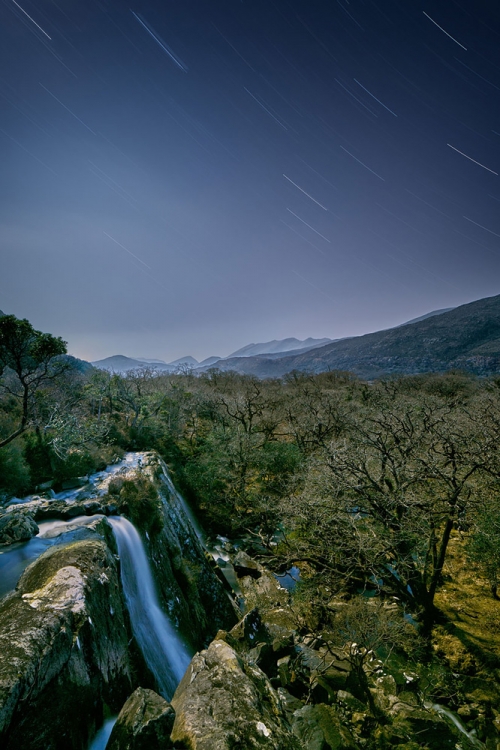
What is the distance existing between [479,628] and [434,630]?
189 cm

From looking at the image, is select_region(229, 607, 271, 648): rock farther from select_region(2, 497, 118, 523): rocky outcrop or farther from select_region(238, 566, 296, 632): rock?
select_region(2, 497, 118, 523): rocky outcrop

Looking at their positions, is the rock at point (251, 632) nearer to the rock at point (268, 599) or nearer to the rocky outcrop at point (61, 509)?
the rock at point (268, 599)

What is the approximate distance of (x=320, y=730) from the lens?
7.65 meters

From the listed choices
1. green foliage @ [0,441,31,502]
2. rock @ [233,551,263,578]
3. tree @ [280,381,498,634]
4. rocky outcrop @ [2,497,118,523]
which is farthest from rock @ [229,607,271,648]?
green foliage @ [0,441,31,502]

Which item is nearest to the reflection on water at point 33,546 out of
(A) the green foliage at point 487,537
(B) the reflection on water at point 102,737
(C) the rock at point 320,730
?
(B) the reflection on water at point 102,737

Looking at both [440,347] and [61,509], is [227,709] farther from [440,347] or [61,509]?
[440,347]

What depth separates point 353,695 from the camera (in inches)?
376

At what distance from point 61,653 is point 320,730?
688cm

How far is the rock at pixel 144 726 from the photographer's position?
4934 mm

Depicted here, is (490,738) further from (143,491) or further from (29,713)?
(143,491)

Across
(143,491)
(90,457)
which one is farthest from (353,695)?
(90,457)

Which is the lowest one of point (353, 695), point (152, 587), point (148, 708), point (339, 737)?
point (353, 695)

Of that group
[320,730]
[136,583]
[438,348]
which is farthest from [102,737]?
[438,348]

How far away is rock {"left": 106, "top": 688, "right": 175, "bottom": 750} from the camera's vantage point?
493 centimetres
